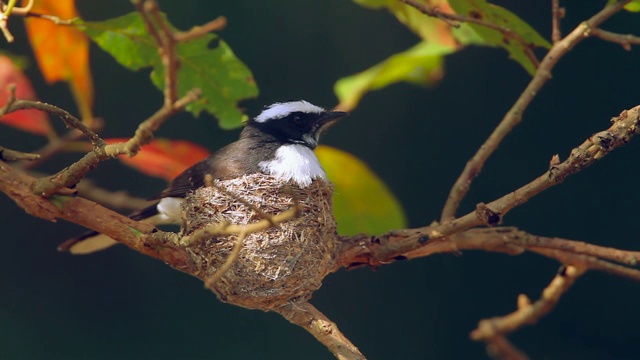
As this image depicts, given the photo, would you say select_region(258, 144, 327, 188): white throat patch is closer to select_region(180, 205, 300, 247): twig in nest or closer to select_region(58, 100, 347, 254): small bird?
select_region(58, 100, 347, 254): small bird

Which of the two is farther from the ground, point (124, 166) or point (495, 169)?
point (495, 169)

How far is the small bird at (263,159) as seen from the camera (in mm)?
3012

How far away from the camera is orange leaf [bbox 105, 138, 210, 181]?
3004 millimetres

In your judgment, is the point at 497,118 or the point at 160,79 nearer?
the point at 160,79

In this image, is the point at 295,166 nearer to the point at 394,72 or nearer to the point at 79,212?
the point at 394,72

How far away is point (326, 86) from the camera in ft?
16.1

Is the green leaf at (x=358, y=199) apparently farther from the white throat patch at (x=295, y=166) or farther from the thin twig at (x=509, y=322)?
the thin twig at (x=509, y=322)

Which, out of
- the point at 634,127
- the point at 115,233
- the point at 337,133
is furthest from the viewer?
the point at 337,133

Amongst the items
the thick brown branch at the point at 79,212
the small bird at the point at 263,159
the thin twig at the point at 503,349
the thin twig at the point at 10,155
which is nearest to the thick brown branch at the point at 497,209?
the small bird at the point at 263,159

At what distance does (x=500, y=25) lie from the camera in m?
2.82

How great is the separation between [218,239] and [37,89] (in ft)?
7.64

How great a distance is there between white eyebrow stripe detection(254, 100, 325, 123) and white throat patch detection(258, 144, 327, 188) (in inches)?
9.1

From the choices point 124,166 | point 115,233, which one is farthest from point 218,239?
point 124,166

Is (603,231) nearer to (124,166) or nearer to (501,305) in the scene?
(501,305)
